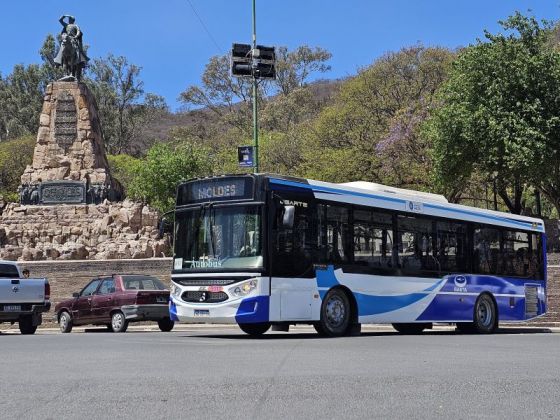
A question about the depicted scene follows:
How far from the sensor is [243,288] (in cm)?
1481

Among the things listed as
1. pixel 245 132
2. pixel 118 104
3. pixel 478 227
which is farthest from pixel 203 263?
pixel 118 104

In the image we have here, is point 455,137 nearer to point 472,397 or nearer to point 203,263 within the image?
point 203,263

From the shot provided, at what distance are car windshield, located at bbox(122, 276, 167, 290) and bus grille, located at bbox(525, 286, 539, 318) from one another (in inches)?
380

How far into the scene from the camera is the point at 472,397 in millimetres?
7371

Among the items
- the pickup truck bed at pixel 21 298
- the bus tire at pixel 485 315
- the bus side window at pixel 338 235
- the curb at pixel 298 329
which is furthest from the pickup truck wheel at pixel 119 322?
the bus tire at pixel 485 315

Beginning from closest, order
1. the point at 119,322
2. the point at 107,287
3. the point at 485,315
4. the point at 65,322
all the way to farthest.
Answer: the point at 485,315 < the point at 119,322 < the point at 107,287 < the point at 65,322

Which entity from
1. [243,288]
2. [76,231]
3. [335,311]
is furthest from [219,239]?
[76,231]

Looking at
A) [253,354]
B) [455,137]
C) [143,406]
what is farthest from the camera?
[455,137]

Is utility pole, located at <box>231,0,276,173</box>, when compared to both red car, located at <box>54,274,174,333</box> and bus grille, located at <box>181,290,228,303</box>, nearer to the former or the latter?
red car, located at <box>54,274,174,333</box>

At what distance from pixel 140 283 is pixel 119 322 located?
1.22 m

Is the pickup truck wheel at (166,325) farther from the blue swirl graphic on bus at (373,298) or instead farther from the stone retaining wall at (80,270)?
the stone retaining wall at (80,270)

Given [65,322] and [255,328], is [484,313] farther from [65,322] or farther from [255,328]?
[65,322]

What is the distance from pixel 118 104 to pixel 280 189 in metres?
70.3

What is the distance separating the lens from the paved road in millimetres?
6715
